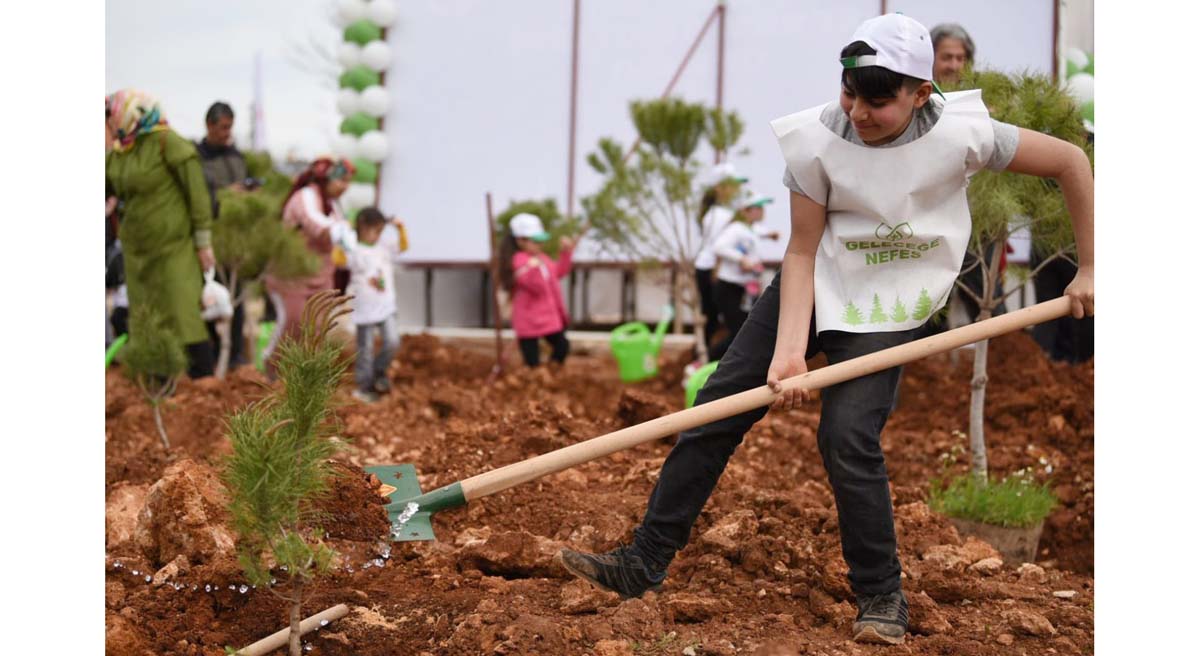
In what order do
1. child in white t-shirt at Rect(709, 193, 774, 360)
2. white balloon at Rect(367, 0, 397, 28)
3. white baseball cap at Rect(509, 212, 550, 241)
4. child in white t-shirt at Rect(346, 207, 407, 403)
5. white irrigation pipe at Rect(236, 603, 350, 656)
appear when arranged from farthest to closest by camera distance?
white balloon at Rect(367, 0, 397, 28)
white baseball cap at Rect(509, 212, 550, 241)
child in white t-shirt at Rect(709, 193, 774, 360)
child in white t-shirt at Rect(346, 207, 407, 403)
white irrigation pipe at Rect(236, 603, 350, 656)

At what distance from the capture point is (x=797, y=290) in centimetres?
312

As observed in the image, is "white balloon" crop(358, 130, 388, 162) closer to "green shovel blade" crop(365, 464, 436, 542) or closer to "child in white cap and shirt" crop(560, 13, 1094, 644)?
"green shovel blade" crop(365, 464, 436, 542)

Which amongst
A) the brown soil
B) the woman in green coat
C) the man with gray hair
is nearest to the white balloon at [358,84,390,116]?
the woman in green coat

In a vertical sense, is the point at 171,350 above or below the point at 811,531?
above

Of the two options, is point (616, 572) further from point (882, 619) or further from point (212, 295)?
point (212, 295)

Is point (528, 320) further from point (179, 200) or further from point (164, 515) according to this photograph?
point (164, 515)

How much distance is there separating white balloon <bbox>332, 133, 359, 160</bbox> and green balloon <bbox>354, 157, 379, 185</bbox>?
0.31 ft

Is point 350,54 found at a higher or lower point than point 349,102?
higher

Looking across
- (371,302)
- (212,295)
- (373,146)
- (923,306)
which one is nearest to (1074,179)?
(923,306)

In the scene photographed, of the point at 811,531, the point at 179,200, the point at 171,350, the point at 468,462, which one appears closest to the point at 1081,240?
the point at 811,531

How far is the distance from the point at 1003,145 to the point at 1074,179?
9.2 inches

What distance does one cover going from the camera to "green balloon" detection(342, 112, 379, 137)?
12.0m

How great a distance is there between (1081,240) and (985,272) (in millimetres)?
1393

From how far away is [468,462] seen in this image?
4.57 m
